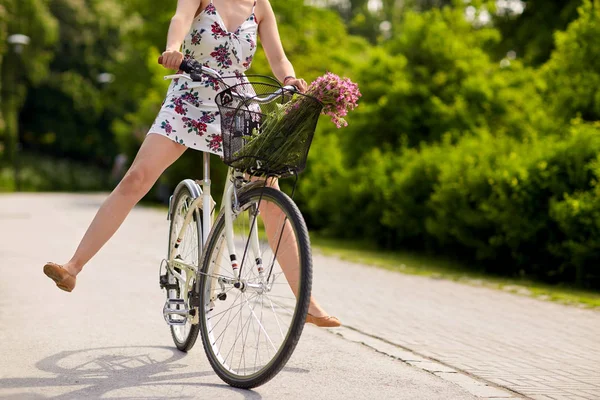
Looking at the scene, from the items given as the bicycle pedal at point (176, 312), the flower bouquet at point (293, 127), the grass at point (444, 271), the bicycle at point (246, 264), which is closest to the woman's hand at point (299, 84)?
the bicycle at point (246, 264)

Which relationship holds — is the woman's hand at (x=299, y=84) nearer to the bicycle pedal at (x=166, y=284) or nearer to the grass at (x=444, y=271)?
the bicycle pedal at (x=166, y=284)

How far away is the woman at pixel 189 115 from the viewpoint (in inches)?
180

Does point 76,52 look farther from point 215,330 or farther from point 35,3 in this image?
point 215,330

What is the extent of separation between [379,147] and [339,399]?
11.5 meters

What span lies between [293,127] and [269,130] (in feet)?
0.34

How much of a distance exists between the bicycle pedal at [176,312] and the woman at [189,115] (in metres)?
0.51

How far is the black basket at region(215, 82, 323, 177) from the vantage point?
4.05 metres

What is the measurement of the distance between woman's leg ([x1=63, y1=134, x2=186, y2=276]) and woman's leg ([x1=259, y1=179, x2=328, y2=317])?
607 millimetres

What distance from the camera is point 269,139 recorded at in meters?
4.06

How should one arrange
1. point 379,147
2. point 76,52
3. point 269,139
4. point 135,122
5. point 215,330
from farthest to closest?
→ point 76,52, point 135,122, point 379,147, point 215,330, point 269,139

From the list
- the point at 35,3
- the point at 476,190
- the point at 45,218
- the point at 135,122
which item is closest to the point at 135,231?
the point at 45,218

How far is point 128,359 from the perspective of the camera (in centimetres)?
491

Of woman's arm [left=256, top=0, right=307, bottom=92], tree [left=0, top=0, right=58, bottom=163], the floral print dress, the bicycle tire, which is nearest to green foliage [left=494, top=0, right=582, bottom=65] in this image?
woman's arm [left=256, top=0, right=307, bottom=92]

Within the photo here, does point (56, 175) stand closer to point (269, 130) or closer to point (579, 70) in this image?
point (579, 70)
